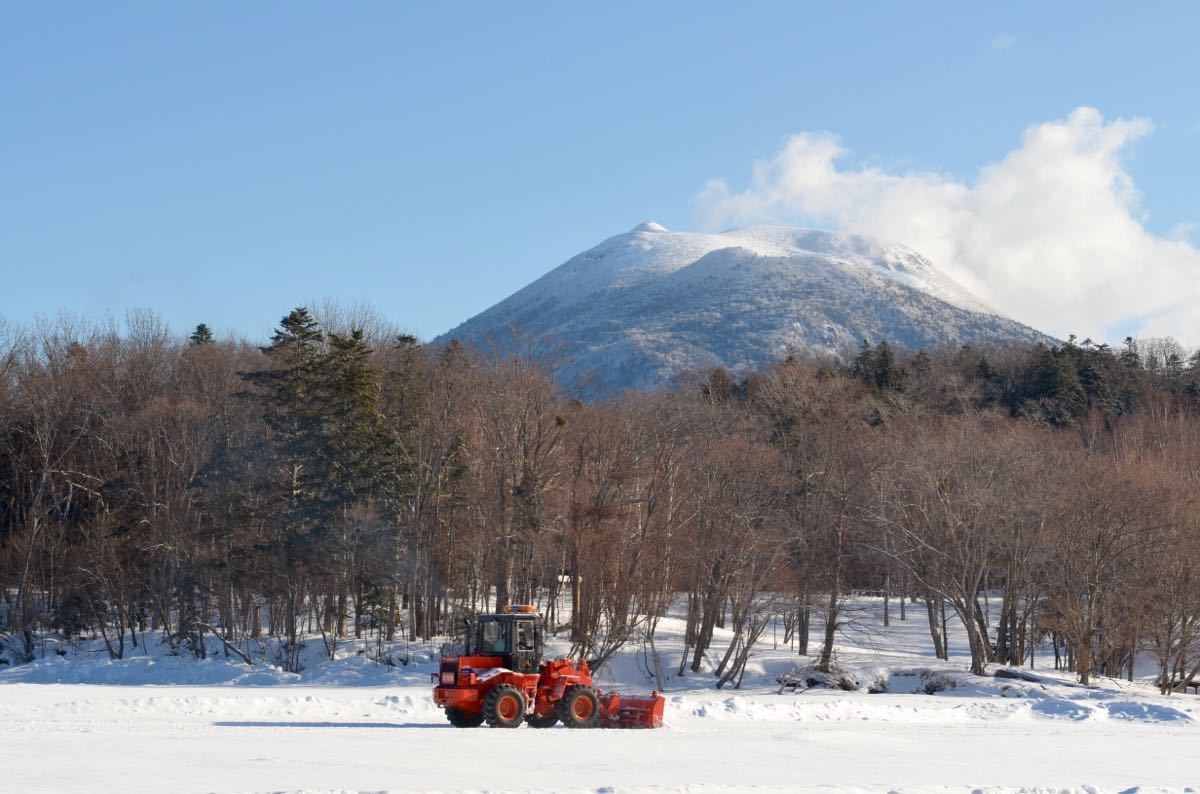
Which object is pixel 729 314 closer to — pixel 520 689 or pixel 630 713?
pixel 630 713

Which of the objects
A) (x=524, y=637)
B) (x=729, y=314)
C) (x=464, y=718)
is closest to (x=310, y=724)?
(x=464, y=718)

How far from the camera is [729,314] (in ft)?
504

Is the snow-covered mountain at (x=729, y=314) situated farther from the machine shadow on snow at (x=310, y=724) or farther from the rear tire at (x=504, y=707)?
the rear tire at (x=504, y=707)

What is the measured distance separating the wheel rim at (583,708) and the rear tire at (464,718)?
1.83 metres

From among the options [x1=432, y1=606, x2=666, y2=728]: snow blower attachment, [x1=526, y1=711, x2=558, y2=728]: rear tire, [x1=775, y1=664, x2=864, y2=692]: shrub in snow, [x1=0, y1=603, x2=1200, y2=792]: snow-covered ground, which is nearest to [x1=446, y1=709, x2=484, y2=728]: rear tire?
[x1=432, y1=606, x2=666, y2=728]: snow blower attachment

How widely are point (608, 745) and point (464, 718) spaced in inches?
156

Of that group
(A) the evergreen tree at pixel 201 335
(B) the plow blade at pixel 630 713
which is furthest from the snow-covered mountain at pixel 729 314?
(B) the plow blade at pixel 630 713

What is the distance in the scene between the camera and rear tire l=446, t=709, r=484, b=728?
2114cm

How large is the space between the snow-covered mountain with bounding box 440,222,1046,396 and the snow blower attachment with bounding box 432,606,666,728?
9752cm

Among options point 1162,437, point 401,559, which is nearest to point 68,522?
point 401,559

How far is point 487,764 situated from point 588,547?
22744 millimetres

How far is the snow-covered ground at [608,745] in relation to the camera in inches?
564

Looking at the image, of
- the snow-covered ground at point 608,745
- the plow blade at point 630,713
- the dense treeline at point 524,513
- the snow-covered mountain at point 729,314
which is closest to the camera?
the snow-covered ground at point 608,745

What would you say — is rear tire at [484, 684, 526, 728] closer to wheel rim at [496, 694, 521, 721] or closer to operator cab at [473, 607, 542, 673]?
wheel rim at [496, 694, 521, 721]
